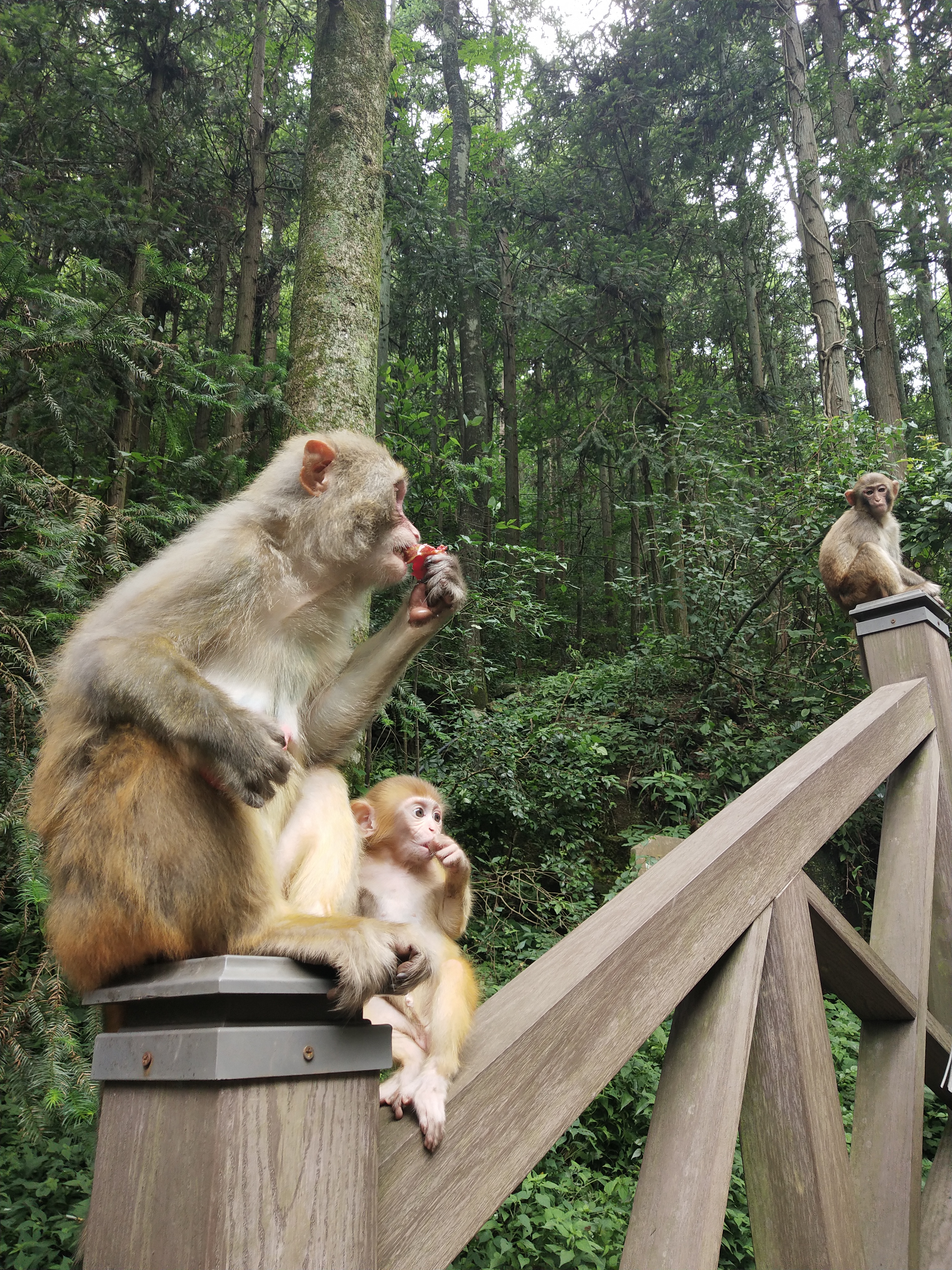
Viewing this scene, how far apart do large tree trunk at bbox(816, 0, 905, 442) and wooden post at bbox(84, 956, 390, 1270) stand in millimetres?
10525

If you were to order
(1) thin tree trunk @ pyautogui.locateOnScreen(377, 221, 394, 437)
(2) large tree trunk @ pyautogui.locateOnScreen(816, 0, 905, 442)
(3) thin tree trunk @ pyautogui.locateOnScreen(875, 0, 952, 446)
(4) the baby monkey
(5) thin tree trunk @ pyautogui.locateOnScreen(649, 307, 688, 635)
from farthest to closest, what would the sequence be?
(3) thin tree trunk @ pyautogui.locateOnScreen(875, 0, 952, 446)
(2) large tree trunk @ pyautogui.locateOnScreen(816, 0, 905, 442)
(1) thin tree trunk @ pyautogui.locateOnScreen(377, 221, 394, 437)
(5) thin tree trunk @ pyautogui.locateOnScreen(649, 307, 688, 635)
(4) the baby monkey

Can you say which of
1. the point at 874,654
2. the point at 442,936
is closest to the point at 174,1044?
the point at 442,936

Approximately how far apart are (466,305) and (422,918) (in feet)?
34.8

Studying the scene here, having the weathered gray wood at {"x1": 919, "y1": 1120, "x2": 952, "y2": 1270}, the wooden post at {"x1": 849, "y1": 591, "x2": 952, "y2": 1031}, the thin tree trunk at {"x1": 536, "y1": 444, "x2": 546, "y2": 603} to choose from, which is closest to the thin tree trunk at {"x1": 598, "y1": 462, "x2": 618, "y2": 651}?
the thin tree trunk at {"x1": 536, "y1": 444, "x2": 546, "y2": 603}

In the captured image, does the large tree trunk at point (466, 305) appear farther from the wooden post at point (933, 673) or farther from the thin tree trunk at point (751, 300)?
the wooden post at point (933, 673)

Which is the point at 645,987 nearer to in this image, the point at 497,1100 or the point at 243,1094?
the point at 497,1100

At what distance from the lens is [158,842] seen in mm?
1219

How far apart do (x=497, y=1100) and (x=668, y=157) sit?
47.1 feet

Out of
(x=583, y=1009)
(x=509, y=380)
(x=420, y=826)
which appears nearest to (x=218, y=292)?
(x=509, y=380)

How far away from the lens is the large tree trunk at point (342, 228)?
11.6 ft

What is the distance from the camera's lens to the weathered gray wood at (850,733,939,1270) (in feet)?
6.46

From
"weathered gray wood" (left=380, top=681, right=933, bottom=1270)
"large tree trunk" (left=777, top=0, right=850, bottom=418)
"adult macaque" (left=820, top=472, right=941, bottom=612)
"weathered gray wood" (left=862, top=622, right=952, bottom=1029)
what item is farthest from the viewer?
"large tree trunk" (left=777, top=0, right=850, bottom=418)

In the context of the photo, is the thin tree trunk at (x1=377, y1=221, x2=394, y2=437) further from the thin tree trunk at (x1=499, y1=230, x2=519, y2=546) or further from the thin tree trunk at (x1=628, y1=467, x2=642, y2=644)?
the thin tree trunk at (x1=628, y1=467, x2=642, y2=644)

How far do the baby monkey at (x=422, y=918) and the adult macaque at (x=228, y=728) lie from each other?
251 mm
